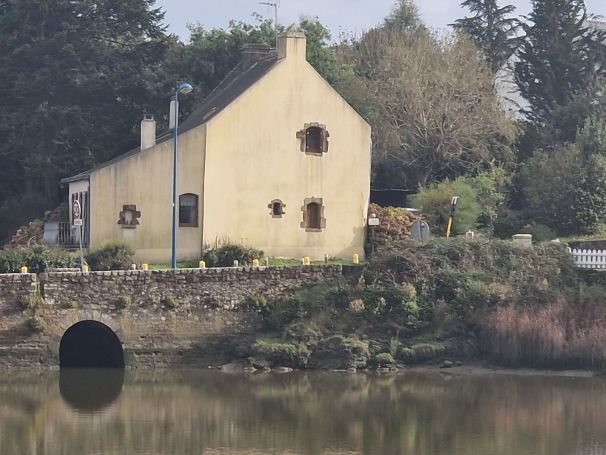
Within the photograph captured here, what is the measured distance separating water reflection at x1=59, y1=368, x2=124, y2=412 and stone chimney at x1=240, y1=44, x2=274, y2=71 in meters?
15.5

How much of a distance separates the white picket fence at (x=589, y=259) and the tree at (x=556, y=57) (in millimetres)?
22094

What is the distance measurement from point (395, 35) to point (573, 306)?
2385 centimetres

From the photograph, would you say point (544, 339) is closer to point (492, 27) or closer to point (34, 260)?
point (34, 260)

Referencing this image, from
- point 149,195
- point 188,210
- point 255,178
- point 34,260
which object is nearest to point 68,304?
point 34,260

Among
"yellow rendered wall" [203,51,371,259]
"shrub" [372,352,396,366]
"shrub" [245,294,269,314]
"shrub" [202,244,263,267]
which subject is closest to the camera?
"shrub" [372,352,396,366]

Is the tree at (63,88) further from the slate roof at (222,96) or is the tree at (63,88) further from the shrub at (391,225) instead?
the shrub at (391,225)

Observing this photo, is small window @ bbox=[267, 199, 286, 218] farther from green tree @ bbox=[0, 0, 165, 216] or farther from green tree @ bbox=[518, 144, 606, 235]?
green tree @ bbox=[518, 144, 606, 235]

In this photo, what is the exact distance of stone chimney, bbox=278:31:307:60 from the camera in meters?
45.2

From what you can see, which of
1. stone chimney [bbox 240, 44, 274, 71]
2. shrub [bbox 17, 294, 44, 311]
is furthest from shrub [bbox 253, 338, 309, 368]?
stone chimney [bbox 240, 44, 274, 71]

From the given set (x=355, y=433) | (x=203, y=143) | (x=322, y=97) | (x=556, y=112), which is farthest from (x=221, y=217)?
(x=556, y=112)

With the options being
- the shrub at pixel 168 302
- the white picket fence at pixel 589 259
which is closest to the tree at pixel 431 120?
the white picket fence at pixel 589 259

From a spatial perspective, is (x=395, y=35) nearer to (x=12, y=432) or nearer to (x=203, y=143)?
(x=203, y=143)

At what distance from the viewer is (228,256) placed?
4341 cm

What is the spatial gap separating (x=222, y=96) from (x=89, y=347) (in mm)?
11937
